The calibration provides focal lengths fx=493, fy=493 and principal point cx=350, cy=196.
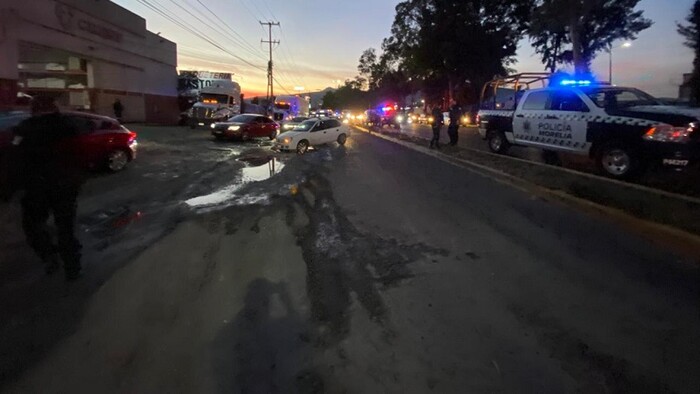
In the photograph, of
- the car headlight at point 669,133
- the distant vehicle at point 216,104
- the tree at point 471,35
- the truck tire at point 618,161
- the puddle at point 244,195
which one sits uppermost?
the tree at point 471,35

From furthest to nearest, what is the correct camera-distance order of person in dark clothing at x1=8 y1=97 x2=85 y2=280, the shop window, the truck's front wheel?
1. the shop window
2. the truck's front wheel
3. person in dark clothing at x1=8 y1=97 x2=85 y2=280

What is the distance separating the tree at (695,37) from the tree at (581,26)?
5.32 m

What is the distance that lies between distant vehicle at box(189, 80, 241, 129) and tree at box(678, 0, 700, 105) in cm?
3144

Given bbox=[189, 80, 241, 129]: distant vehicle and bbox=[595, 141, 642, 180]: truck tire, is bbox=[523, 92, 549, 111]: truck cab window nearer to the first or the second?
bbox=[595, 141, 642, 180]: truck tire

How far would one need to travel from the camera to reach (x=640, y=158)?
975 cm

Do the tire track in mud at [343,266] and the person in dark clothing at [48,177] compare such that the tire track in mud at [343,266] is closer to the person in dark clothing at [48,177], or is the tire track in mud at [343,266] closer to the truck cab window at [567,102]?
the person in dark clothing at [48,177]

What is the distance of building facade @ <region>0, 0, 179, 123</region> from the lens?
20531 mm

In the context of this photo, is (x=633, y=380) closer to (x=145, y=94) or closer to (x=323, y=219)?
(x=323, y=219)

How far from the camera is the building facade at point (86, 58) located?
67.4 ft

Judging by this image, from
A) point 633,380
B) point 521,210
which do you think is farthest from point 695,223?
point 633,380

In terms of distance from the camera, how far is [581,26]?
33531 millimetres

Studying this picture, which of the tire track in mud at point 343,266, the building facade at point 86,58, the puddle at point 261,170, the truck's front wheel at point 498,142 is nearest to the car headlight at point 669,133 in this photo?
the tire track in mud at point 343,266

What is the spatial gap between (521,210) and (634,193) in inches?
77.9

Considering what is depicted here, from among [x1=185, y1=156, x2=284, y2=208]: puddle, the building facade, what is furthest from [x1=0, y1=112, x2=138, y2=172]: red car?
the building facade
